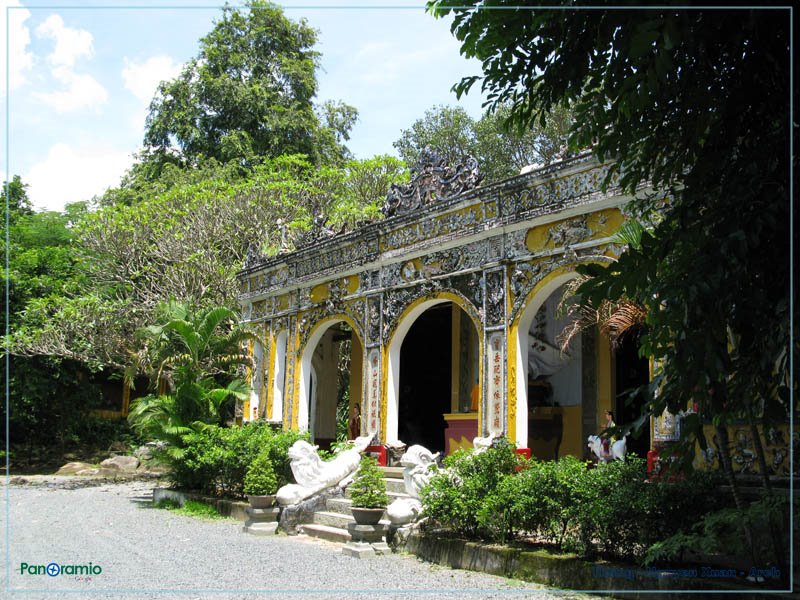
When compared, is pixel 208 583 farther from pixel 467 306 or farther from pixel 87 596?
pixel 467 306

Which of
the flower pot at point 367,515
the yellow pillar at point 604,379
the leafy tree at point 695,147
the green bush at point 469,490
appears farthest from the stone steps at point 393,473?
the leafy tree at point 695,147

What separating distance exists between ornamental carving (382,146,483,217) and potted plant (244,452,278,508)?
4390 mm

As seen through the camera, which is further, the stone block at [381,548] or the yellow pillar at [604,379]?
the yellow pillar at [604,379]

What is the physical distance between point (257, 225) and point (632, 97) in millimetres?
15673

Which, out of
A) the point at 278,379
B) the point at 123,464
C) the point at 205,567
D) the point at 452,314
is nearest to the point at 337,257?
the point at 452,314

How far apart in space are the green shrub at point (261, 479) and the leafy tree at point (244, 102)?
54.8 ft

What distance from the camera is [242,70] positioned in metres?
27.5

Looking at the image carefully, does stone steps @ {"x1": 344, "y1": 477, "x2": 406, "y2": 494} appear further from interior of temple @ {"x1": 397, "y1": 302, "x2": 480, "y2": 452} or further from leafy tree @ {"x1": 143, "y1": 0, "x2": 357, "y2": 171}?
leafy tree @ {"x1": 143, "y1": 0, "x2": 357, "y2": 171}

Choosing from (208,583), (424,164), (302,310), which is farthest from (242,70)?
(208,583)

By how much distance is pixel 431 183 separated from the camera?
459 inches

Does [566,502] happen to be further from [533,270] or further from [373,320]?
[373,320]

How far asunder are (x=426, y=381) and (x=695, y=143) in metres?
12.0

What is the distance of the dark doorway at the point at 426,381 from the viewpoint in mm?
16203

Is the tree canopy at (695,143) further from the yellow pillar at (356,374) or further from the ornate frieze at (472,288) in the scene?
the yellow pillar at (356,374)
